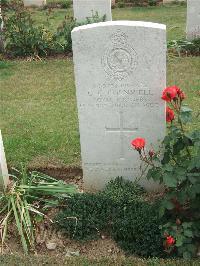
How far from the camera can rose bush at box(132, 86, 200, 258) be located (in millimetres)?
4223

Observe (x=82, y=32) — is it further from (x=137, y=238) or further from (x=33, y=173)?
(x=137, y=238)

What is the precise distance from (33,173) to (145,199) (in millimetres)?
1139

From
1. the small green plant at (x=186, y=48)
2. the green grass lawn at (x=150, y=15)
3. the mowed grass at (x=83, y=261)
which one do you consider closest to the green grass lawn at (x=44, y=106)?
the small green plant at (x=186, y=48)

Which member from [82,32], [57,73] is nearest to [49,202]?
[82,32]

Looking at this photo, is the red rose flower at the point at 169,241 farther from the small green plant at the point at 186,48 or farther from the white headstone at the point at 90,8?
the white headstone at the point at 90,8

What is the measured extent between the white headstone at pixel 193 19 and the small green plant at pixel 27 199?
5.61m

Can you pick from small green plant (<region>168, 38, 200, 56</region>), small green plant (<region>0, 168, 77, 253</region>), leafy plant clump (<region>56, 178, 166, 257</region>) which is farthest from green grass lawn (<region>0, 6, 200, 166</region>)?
leafy plant clump (<region>56, 178, 166, 257</region>)

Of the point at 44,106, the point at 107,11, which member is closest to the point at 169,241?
the point at 44,106

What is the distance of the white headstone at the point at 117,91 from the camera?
4586 mm

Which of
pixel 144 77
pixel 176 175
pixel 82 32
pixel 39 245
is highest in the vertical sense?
pixel 82 32

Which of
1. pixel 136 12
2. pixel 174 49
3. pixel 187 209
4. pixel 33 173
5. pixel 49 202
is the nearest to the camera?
pixel 187 209

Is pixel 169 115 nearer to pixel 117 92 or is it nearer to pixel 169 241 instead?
pixel 117 92

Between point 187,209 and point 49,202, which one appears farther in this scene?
point 49,202

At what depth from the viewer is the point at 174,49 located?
9570 millimetres
